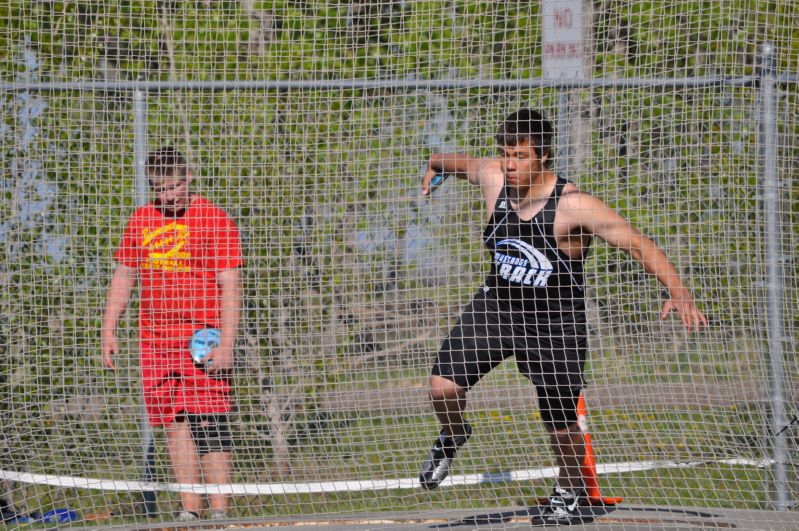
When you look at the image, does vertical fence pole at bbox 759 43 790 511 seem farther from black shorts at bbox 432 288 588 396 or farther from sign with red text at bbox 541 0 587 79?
black shorts at bbox 432 288 588 396

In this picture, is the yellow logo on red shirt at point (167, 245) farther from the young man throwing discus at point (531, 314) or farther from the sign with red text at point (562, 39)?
the sign with red text at point (562, 39)

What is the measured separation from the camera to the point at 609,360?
18.2ft

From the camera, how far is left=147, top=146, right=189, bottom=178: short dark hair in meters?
5.07

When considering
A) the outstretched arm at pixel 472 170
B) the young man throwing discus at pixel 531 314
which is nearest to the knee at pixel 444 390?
the young man throwing discus at pixel 531 314

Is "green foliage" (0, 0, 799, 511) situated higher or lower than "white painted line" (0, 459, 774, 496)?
higher

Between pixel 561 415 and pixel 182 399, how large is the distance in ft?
6.35

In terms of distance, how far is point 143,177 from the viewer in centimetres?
542

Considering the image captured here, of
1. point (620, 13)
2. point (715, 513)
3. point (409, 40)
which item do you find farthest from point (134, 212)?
point (715, 513)

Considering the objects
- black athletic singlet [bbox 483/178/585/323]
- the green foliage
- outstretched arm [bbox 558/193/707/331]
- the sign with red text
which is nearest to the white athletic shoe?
the green foliage

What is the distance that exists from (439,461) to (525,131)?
1626 millimetres

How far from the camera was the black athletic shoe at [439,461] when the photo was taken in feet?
16.0

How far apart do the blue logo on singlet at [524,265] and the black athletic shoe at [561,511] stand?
3.37 ft

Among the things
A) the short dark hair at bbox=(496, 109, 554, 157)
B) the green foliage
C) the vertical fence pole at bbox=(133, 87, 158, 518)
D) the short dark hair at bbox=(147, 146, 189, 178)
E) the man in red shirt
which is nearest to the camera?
the short dark hair at bbox=(496, 109, 554, 157)

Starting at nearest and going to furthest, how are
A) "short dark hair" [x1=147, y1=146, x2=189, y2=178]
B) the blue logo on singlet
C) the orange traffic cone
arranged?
the blue logo on singlet < the orange traffic cone < "short dark hair" [x1=147, y1=146, x2=189, y2=178]
